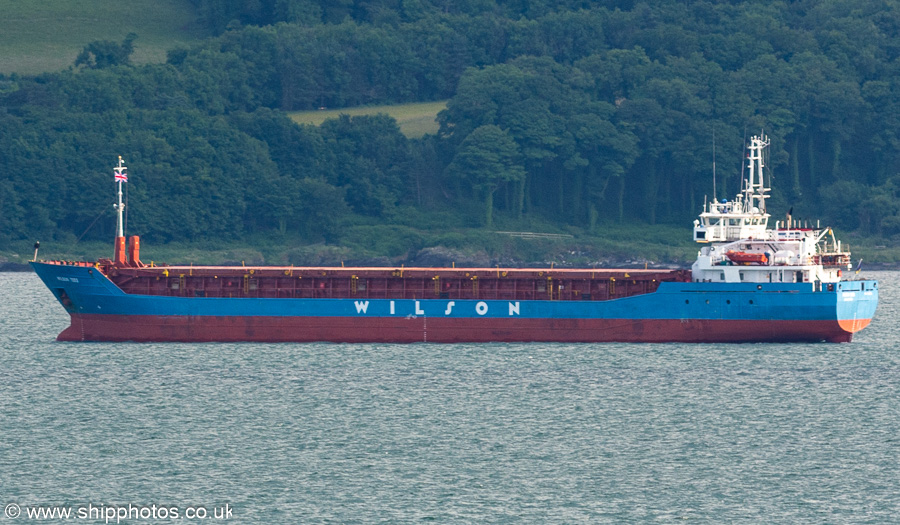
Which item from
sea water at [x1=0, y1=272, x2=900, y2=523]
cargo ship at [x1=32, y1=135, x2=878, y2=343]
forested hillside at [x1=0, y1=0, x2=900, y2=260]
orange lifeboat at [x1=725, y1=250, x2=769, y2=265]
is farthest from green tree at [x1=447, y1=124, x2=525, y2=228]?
sea water at [x1=0, y1=272, x2=900, y2=523]

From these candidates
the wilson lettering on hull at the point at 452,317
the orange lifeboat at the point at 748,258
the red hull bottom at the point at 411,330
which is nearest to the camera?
the wilson lettering on hull at the point at 452,317

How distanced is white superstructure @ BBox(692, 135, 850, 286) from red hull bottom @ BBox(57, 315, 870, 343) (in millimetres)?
2564

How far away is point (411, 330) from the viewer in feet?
212

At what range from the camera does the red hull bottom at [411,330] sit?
63000 mm

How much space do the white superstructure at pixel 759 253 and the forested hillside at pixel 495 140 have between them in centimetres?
8182

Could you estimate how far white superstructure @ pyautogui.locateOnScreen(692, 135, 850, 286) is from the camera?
6244 centimetres

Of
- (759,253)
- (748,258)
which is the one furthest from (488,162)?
(748,258)

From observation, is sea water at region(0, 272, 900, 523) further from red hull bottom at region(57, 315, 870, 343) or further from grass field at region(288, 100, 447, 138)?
grass field at region(288, 100, 447, 138)

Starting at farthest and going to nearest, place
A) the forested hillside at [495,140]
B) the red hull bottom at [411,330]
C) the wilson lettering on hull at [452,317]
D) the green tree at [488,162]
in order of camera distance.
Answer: the green tree at [488,162]
the forested hillside at [495,140]
the red hull bottom at [411,330]
the wilson lettering on hull at [452,317]

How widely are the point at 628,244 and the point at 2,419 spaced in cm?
10209

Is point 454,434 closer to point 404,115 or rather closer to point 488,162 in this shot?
point 488,162

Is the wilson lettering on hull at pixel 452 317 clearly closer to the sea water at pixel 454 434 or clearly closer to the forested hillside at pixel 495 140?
Answer: the sea water at pixel 454 434

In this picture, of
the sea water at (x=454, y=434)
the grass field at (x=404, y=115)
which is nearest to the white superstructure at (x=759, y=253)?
the sea water at (x=454, y=434)

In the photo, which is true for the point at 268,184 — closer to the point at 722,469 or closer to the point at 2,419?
the point at 2,419
